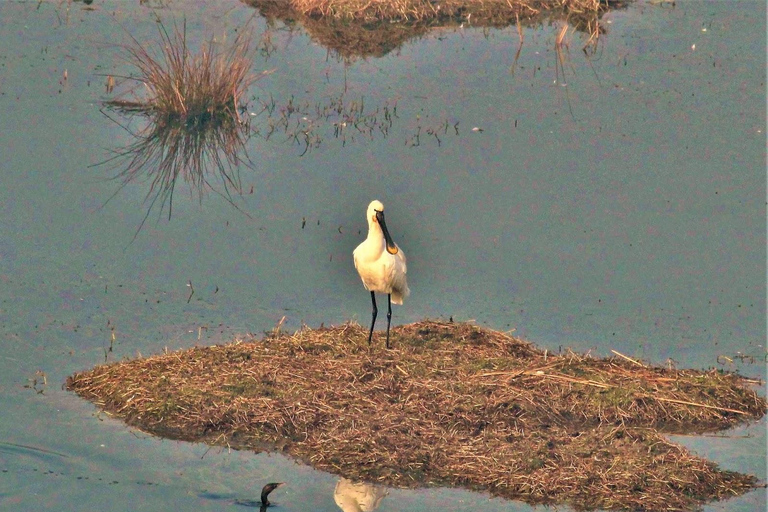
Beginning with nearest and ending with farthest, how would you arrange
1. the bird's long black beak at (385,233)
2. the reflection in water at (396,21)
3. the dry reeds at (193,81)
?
the bird's long black beak at (385,233)
the dry reeds at (193,81)
the reflection in water at (396,21)

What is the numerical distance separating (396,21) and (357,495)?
1132cm

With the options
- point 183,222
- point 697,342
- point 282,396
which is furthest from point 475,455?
point 183,222

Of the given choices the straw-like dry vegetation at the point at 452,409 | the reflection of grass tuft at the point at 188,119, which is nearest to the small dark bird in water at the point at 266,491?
the straw-like dry vegetation at the point at 452,409

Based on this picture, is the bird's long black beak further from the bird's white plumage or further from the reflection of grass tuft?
the reflection of grass tuft

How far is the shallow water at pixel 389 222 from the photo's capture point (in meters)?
10.8

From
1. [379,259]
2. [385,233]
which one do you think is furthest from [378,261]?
[385,233]

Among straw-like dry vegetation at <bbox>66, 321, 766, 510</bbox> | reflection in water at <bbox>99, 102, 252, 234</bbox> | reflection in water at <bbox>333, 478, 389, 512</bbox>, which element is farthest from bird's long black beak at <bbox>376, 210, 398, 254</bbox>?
reflection in water at <bbox>99, 102, 252, 234</bbox>

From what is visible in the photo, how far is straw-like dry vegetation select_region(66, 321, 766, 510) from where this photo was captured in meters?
10.2

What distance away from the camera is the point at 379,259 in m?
12.4

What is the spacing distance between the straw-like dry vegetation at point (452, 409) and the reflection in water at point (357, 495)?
4.3 inches

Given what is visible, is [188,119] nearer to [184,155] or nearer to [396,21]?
[184,155]

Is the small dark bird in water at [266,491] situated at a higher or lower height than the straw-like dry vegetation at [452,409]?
lower

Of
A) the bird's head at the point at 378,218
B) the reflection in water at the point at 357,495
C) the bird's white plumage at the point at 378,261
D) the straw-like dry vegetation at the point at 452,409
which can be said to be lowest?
the reflection in water at the point at 357,495

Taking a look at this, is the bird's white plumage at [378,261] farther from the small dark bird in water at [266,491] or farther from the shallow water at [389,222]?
the small dark bird in water at [266,491]
